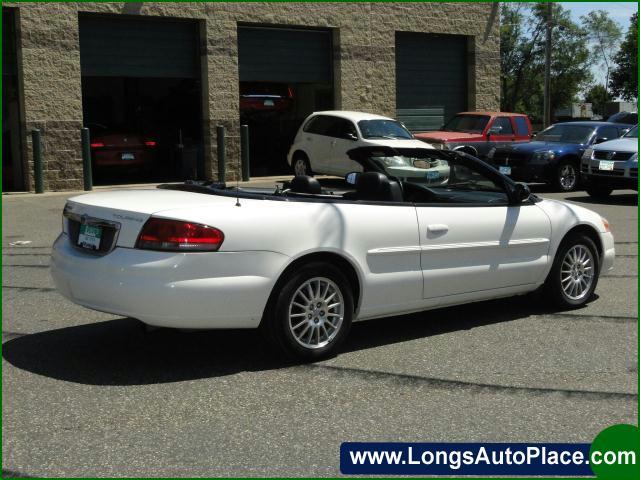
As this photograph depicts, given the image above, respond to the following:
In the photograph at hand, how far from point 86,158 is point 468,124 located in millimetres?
9114

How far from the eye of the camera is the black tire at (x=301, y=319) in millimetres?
5406

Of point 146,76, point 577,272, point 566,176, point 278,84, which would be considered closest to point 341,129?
point 146,76

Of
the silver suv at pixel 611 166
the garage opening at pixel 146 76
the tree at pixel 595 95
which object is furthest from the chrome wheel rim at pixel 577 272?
the tree at pixel 595 95

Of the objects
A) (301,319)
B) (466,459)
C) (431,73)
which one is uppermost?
(431,73)

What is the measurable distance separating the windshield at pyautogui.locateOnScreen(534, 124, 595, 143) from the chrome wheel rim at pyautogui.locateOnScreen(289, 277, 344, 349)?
48.8 ft

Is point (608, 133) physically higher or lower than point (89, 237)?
higher

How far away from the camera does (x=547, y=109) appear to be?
41.3 m

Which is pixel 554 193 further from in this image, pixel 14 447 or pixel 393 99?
pixel 14 447

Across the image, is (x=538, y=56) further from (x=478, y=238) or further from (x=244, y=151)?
(x=478, y=238)

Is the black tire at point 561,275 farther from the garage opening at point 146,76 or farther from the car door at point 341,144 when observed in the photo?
the garage opening at point 146,76

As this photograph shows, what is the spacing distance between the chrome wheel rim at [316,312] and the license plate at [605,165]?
40.5ft

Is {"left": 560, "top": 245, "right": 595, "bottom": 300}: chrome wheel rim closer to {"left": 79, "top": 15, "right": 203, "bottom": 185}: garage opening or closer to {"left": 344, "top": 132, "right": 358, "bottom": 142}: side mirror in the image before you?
{"left": 344, "top": 132, "right": 358, "bottom": 142}: side mirror

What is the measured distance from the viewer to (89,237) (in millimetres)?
5508

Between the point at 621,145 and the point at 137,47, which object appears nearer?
the point at 621,145
